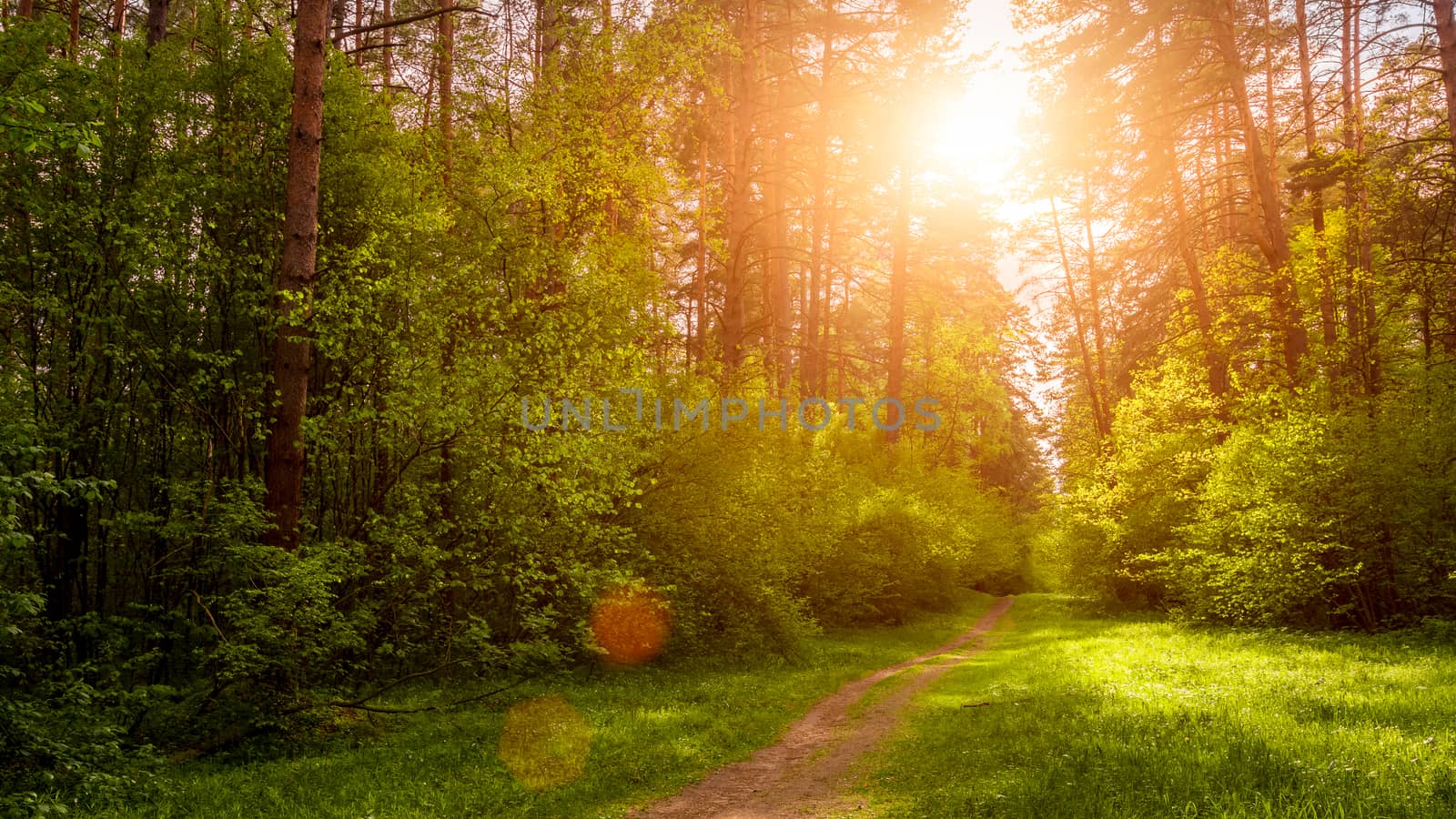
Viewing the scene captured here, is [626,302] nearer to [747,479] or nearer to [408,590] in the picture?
[747,479]

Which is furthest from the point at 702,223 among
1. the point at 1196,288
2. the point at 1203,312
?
the point at 1196,288

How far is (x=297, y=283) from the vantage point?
1014 cm

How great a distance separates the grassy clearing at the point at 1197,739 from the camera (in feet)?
19.2

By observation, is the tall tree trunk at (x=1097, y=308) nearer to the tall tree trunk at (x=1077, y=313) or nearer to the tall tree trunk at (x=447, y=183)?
the tall tree trunk at (x=1077, y=313)

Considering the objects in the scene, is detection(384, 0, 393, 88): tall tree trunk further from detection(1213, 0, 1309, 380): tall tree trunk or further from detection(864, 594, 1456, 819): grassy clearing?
detection(1213, 0, 1309, 380): tall tree trunk

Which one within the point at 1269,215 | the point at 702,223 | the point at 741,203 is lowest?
the point at 702,223

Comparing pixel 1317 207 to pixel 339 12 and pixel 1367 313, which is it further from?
pixel 339 12

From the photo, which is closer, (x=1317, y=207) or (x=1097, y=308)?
(x=1317, y=207)

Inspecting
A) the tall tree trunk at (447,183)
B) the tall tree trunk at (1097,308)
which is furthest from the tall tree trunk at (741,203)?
the tall tree trunk at (1097,308)

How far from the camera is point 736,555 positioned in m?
16.6

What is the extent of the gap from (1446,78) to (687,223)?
19.1 metres

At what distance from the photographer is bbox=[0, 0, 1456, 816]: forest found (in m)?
9.02

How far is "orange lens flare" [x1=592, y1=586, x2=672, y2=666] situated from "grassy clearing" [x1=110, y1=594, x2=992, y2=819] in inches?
23.7

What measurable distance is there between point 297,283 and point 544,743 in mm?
6729
